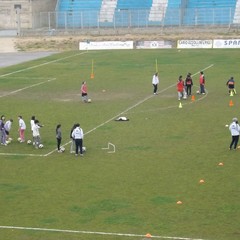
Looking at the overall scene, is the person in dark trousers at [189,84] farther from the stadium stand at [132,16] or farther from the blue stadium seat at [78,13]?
the blue stadium seat at [78,13]

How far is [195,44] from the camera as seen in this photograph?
85625 mm

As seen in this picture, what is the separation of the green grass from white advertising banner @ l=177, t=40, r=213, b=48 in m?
26.4

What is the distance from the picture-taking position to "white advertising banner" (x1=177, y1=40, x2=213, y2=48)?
84.9m

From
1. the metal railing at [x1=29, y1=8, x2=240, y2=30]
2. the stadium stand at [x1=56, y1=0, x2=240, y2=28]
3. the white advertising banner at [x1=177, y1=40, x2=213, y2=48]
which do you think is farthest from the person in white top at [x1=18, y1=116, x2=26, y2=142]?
the stadium stand at [x1=56, y1=0, x2=240, y2=28]

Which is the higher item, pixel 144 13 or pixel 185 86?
pixel 144 13

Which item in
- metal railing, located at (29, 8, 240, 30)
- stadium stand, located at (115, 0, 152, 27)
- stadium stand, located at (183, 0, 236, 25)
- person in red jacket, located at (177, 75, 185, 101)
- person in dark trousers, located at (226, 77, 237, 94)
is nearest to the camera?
person in red jacket, located at (177, 75, 185, 101)

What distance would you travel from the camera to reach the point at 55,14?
106 meters

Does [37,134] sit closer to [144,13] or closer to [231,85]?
[231,85]

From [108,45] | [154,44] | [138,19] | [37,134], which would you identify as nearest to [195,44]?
[154,44]

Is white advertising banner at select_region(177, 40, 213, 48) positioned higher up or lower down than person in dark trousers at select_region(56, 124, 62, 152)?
lower down

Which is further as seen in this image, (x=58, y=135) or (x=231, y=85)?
(x=231, y=85)

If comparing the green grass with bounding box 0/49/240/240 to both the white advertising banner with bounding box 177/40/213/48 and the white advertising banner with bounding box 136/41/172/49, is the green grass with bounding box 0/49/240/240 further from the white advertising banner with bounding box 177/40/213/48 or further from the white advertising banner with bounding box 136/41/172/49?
the white advertising banner with bounding box 136/41/172/49

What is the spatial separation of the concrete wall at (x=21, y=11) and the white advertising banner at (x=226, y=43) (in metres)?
31.8

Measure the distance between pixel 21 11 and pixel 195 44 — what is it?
104ft
